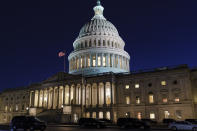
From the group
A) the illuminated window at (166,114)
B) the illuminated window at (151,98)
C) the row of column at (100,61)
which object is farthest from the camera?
the row of column at (100,61)

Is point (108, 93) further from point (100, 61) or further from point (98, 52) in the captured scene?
point (98, 52)

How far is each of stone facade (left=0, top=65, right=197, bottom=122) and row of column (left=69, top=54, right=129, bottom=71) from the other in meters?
18.8

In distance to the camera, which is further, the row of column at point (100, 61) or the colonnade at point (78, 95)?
the row of column at point (100, 61)

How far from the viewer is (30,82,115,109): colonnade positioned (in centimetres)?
7756

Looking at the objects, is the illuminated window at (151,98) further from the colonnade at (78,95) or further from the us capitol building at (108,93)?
the colonnade at (78,95)

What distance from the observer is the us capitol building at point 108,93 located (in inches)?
2643

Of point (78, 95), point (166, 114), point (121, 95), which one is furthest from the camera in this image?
point (78, 95)

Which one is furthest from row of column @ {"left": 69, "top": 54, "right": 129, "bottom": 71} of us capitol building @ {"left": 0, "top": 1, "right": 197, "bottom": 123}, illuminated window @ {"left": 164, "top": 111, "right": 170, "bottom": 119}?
illuminated window @ {"left": 164, "top": 111, "right": 170, "bottom": 119}

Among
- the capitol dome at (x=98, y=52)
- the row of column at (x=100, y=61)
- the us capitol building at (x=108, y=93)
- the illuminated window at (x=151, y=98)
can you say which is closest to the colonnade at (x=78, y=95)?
the us capitol building at (x=108, y=93)

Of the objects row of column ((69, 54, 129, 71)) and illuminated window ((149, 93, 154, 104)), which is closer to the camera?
illuminated window ((149, 93, 154, 104))

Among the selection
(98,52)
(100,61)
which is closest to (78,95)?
(100,61)

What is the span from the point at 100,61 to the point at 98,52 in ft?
14.7

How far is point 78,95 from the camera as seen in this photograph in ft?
262

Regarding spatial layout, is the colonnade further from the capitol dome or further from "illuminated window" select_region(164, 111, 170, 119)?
"illuminated window" select_region(164, 111, 170, 119)
